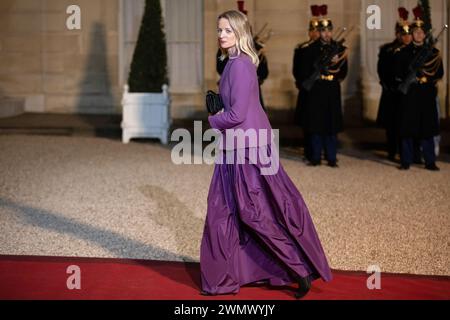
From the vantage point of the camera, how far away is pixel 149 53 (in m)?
15.0

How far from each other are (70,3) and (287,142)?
18.5ft

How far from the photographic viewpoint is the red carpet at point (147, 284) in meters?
5.78

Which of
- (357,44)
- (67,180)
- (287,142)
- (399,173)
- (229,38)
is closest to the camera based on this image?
(229,38)

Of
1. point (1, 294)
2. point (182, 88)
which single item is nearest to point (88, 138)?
point (182, 88)

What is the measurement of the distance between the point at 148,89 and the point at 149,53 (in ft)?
1.88

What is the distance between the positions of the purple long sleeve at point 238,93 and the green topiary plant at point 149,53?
937 cm

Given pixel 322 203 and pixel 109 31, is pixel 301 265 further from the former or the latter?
pixel 109 31

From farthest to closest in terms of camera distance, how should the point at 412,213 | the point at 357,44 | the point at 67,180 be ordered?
the point at 357,44 → the point at 67,180 → the point at 412,213

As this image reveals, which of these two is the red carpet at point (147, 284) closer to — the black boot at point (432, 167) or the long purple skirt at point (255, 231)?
the long purple skirt at point (255, 231)

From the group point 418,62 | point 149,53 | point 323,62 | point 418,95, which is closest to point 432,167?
point 418,95

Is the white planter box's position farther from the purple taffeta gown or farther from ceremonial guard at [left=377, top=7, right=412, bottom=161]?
the purple taffeta gown

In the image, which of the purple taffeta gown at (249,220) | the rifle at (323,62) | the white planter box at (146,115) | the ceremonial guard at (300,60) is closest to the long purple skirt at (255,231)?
the purple taffeta gown at (249,220)

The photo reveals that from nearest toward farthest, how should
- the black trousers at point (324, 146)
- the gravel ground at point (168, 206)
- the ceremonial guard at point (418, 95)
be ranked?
the gravel ground at point (168, 206), the ceremonial guard at point (418, 95), the black trousers at point (324, 146)

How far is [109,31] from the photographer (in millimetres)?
17797
